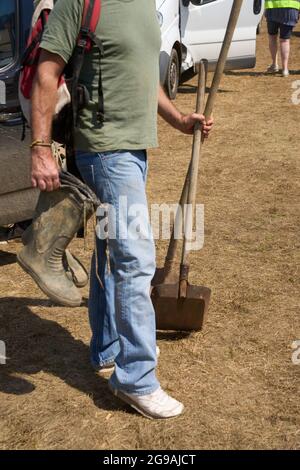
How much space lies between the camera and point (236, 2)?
368 centimetres

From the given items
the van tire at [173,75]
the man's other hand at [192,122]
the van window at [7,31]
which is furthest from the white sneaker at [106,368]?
the van tire at [173,75]

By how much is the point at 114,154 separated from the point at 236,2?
1105mm

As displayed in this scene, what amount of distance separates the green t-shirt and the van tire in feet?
22.2

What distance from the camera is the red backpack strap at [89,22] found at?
2895 millimetres

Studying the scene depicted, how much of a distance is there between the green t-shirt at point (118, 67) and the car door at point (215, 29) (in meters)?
7.29

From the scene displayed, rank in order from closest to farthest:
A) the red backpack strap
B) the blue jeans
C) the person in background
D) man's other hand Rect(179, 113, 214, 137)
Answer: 1. the red backpack strap
2. the blue jeans
3. man's other hand Rect(179, 113, 214, 137)
4. the person in background

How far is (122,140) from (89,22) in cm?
46

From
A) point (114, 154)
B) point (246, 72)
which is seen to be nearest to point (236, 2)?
point (114, 154)

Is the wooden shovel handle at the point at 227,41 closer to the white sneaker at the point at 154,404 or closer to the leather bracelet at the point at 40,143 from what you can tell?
the leather bracelet at the point at 40,143

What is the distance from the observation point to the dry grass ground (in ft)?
10.8

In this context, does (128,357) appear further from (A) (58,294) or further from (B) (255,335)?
(B) (255,335)

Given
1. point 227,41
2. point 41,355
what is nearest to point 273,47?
point 227,41

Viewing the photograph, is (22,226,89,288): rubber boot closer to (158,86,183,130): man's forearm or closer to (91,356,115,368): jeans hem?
(91,356,115,368): jeans hem

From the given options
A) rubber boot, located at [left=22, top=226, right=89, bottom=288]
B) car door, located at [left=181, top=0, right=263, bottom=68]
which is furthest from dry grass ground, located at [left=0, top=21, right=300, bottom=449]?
car door, located at [left=181, top=0, right=263, bottom=68]
